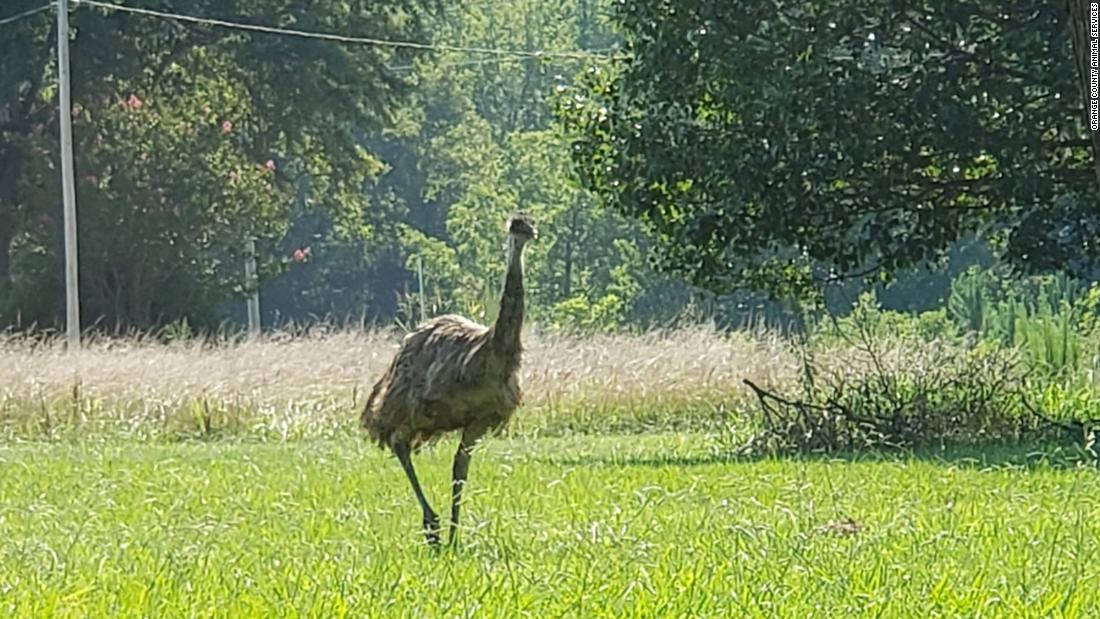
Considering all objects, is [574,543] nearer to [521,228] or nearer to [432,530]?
[432,530]

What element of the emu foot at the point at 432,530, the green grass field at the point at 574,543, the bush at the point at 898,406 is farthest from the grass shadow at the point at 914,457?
the emu foot at the point at 432,530

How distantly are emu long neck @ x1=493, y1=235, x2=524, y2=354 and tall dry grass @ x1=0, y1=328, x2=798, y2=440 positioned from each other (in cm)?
1148

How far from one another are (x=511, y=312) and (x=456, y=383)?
48 cm

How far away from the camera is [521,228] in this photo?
10602 mm

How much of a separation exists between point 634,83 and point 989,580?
36.9 ft

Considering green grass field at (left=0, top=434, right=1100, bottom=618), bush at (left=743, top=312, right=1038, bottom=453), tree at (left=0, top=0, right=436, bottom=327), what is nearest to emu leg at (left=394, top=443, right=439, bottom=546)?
green grass field at (left=0, top=434, right=1100, bottom=618)

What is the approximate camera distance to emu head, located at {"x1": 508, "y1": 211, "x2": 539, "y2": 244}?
34.7 ft

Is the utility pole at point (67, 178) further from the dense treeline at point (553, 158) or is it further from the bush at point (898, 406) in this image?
the bush at point (898, 406)

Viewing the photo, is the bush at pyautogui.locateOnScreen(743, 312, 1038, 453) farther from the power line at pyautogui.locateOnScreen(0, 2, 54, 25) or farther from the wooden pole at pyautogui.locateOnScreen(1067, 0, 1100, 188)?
the power line at pyautogui.locateOnScreen(0, 2, 54, 25)

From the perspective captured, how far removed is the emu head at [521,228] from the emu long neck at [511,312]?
9 centimetres

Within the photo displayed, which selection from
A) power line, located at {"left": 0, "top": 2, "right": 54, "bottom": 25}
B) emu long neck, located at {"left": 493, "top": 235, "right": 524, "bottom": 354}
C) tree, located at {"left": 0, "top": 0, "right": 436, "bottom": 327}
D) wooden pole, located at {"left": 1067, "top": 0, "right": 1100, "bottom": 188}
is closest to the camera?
emu long neck, located at {"left": 493, "top": 235, "right": 524, "bottom": 354}

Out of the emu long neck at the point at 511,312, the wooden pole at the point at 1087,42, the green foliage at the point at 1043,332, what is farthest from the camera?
the green foliage at the point at 1043,332

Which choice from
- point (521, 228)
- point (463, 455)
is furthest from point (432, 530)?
point (521, 228)

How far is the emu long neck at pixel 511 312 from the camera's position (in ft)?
33.9
